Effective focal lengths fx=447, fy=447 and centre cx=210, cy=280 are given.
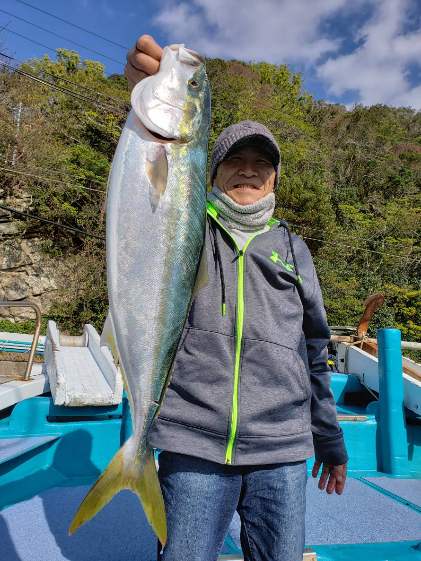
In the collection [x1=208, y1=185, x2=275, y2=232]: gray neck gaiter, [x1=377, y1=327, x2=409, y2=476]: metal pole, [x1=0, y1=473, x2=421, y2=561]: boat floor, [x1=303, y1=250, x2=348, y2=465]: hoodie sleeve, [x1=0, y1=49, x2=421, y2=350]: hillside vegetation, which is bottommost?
[x1=0, y1=473, x2=421, y2=561]: boat floor

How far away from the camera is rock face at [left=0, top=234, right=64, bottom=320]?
14359 millimetres

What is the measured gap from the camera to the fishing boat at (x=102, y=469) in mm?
2846

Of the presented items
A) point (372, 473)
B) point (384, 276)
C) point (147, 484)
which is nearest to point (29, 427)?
point (147, 484)

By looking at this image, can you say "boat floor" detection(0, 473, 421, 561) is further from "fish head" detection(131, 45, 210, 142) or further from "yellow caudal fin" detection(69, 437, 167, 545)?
"fish head" detection(131, 45, 210, 142)

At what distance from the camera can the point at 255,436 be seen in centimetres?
152

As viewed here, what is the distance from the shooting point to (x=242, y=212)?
175 centimetres

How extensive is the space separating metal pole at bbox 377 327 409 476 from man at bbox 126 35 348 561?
3289 millimetres

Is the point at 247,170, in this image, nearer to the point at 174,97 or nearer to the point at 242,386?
the point at 174,97

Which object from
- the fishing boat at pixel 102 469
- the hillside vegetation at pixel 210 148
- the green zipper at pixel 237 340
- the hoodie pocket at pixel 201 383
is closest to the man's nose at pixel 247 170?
the green zipper at pixel 237 340

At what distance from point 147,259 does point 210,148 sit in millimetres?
14271

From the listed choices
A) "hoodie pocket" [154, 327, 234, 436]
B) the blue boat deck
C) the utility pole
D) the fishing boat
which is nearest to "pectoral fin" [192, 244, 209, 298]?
"hoodie pocket" [154, 327, 234, 436]

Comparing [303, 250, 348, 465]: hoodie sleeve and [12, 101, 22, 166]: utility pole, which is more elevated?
[12, 101, 22, 166]: utility pole

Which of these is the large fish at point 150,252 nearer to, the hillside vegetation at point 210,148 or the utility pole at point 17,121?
the hillside vegetation at point 210,148

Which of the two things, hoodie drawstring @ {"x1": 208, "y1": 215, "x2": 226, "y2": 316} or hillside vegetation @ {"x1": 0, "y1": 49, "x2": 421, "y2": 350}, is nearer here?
hoodie drawstring @ {"x1": 208, "y1": 215, "x2": 226, "y2": 316}
